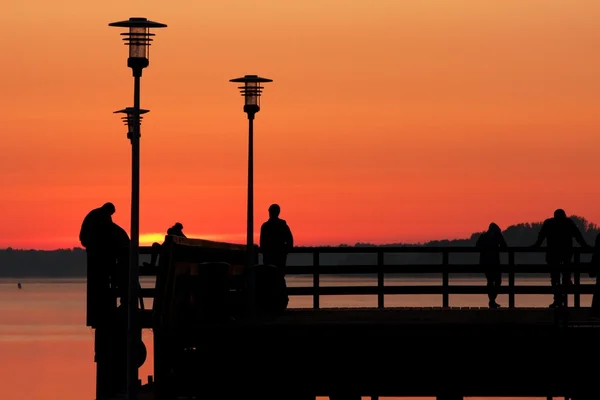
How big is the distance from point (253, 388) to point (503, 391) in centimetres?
319

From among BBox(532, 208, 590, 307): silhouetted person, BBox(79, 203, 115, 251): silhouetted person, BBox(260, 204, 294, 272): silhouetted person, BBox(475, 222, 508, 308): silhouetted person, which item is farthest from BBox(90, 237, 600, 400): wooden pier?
BBox(475, 222, 508, 308): silhouetted person

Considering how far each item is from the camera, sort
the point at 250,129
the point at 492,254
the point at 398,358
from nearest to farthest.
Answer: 1. the point at 398,358
2. the point at 250,129
3. the point at 492,254

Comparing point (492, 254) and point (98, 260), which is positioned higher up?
point (492, 254)

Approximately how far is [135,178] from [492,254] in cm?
1390

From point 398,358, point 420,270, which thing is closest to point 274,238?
point 420,270

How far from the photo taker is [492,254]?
3447cm

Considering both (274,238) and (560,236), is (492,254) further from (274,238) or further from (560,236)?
(274,238)

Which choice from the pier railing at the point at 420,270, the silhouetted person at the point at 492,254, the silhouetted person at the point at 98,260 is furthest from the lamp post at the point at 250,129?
the silhouetted person at the point at 492,254

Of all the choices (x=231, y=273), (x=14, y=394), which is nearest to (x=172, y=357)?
(x=231, y=273)

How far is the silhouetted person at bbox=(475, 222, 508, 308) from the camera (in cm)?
3391

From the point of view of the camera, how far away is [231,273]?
88.0ft

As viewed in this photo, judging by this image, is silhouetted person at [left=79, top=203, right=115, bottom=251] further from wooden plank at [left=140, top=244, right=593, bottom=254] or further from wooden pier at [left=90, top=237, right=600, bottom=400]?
wooden plank at [left=140, top=244, right=593, bottom=254]

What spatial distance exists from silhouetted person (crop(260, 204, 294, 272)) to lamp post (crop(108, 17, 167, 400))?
365 inches

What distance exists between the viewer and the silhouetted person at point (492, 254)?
33.9 meters
